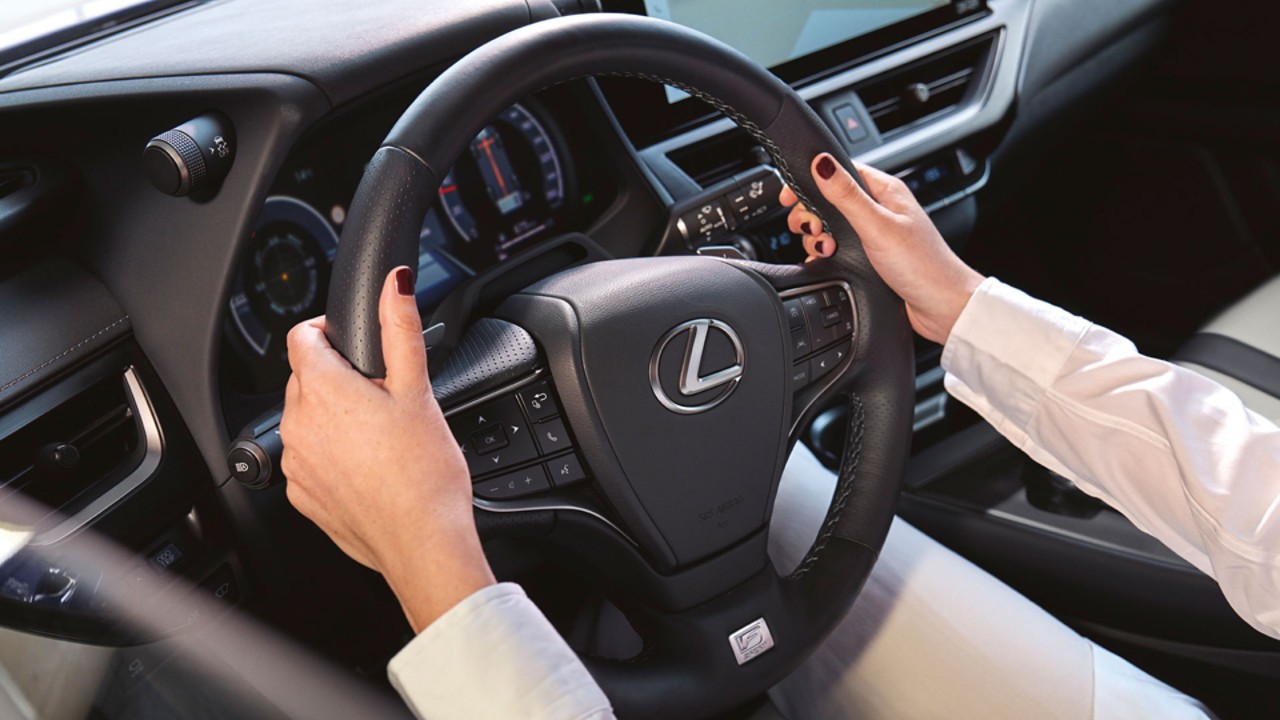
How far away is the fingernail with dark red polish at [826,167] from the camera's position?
879mm

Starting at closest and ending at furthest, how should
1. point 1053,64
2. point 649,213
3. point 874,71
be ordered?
point 649,213 < point 874,71 < point 1053,64

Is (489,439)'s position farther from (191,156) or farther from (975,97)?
(975,97)

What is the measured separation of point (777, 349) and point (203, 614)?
20.6 inches

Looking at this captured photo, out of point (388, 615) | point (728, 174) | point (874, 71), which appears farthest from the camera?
point (874, 71)

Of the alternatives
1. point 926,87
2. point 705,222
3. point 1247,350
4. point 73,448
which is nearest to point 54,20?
point 73,448

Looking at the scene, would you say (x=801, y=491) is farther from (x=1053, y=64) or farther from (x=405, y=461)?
(x=1053, y=64)

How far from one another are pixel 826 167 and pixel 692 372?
0.65ft

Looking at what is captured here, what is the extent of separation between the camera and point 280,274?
104cm

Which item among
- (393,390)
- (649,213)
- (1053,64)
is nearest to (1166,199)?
(1053,64)

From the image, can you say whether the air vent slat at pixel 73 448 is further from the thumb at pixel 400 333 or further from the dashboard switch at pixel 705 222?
the dashboard switch at pixel 705 222

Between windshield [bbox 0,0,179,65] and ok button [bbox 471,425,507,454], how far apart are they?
70 cm

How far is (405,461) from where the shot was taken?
65cm

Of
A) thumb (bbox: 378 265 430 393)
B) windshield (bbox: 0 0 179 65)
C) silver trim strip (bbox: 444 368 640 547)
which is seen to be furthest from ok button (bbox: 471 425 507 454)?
windshield (bbox: 0 0 179 65)

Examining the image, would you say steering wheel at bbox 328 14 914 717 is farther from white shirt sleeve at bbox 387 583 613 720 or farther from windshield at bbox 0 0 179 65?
windshield at bbox 0 0 179 65
